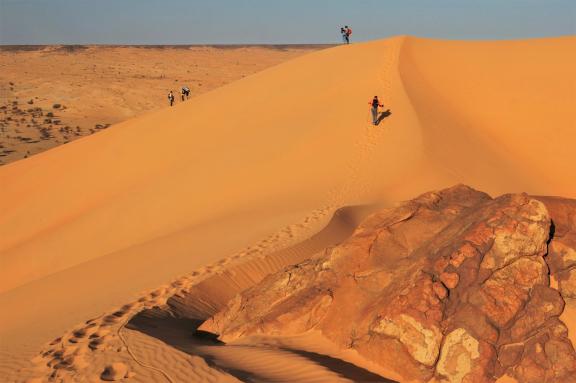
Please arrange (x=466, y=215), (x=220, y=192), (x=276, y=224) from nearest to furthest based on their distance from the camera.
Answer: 1. (x=466, y=215)
2. (x=276, y=224)
3. (x=220, y=192)

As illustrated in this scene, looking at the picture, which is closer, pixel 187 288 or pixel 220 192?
pixel 187 288

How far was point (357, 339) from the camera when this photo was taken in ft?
22.7

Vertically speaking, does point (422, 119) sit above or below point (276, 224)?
above

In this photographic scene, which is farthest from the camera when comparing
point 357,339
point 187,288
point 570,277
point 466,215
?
→ point 187,288

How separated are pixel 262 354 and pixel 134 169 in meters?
14.7

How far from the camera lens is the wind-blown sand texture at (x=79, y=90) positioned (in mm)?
35750

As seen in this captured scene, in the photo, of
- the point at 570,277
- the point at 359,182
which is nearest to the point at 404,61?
the point at 359,182

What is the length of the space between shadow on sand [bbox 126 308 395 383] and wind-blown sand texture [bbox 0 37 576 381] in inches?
1.8

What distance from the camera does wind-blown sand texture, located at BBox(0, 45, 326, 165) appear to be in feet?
117

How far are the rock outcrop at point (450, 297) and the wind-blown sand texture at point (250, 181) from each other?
50 cm

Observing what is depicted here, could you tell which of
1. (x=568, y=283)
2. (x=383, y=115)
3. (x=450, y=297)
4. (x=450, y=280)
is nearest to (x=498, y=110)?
(x=383, y=115)

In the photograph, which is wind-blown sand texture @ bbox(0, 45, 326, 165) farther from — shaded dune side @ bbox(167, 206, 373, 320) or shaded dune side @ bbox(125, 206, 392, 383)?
shaded dune side @ bbox(125, 206, 392, 383)

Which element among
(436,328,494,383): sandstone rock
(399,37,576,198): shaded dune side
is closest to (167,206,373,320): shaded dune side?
(436,328,494,383): sandstone rock

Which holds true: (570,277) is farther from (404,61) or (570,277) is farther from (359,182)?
(404,61)
